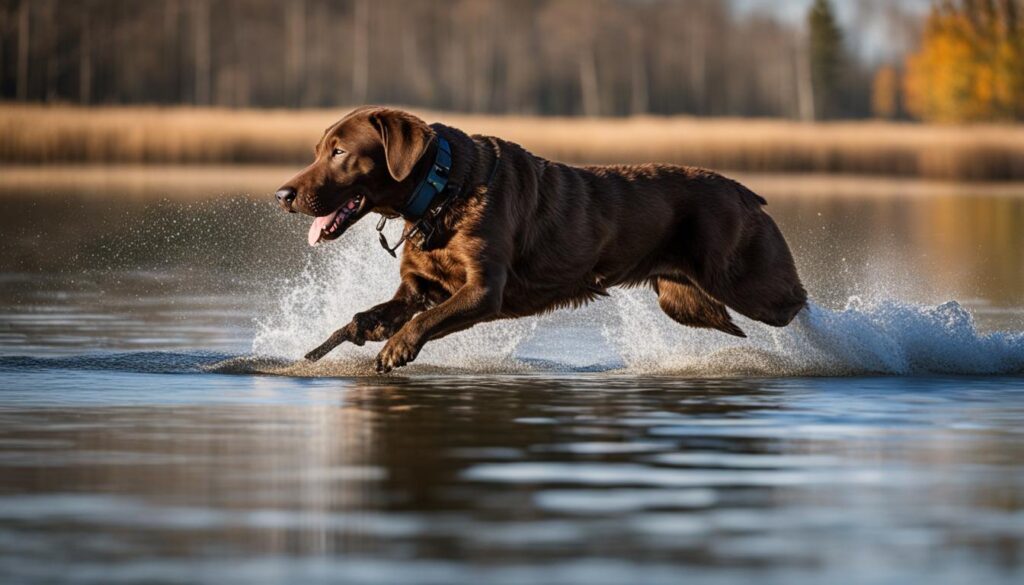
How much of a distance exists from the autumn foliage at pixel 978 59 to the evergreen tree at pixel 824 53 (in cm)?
1792

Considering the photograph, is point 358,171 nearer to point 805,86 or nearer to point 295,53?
point 295,53

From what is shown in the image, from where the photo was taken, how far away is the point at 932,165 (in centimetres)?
4109

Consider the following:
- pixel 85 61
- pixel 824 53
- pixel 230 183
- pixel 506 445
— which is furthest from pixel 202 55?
pixel 506 445

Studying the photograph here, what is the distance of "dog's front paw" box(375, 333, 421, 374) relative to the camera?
346 inches

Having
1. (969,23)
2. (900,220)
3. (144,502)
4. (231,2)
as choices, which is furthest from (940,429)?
(231,2)

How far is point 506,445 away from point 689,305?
11.2 feet

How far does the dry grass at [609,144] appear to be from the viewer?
38.1 metres

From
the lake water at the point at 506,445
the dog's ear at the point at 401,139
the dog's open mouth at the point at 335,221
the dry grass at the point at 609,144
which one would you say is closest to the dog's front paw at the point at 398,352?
the lake water at the point at 506,445

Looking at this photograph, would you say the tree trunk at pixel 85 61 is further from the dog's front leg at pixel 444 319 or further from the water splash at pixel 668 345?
the dog's front leg at pixel 444 319

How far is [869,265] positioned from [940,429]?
11.0 metres

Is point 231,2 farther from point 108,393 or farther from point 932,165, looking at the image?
point 108,393

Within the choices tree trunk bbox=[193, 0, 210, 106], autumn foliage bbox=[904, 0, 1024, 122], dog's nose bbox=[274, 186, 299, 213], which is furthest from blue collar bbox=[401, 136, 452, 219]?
tree trunk bbox=[193, 0, 210, 106]

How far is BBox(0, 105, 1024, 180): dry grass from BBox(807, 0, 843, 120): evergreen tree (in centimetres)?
6064

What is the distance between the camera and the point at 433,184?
8859mm
